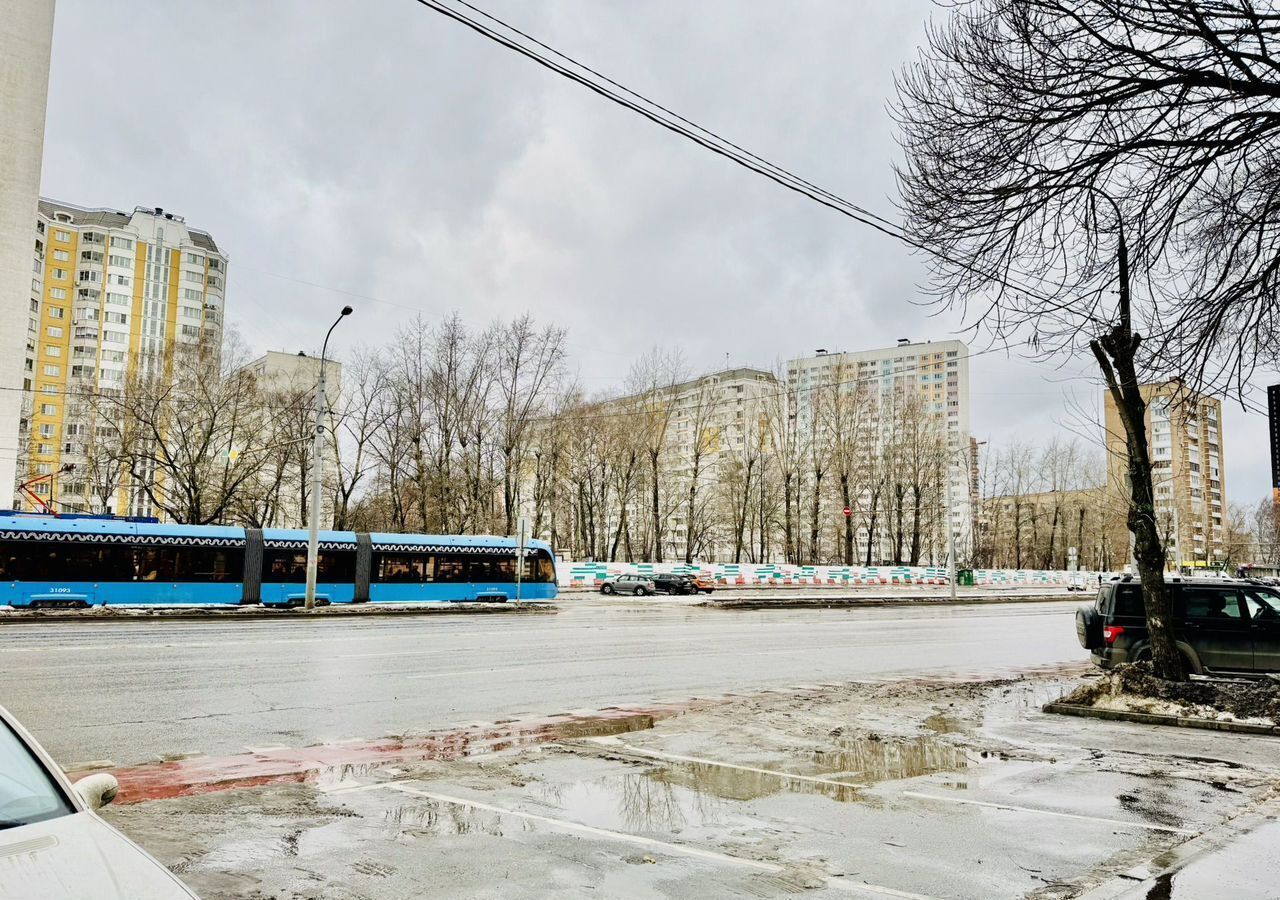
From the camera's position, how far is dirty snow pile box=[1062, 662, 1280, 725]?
1059 cm

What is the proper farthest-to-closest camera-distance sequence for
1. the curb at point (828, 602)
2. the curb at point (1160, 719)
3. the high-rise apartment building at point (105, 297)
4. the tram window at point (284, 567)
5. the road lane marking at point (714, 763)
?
1. the high-rise apartment building at point (105, 297)
2. the curb at point (828, 602)
3. the tram window at point (284, 567)
4. the curb at point (1160, 719)
5. the road lane marking at point (714, 763)

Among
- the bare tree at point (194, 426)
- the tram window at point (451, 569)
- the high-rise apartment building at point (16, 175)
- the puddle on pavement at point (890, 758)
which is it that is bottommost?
the puddle on pavement at point (890, 758)

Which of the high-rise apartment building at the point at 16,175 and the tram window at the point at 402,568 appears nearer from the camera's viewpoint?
the tram window at the point at 402,568

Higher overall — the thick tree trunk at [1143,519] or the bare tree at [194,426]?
the bare tree at [194,426]

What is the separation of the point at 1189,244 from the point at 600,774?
28.8 feet

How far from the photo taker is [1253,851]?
218 inches

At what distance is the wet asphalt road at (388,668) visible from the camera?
32.3 ft

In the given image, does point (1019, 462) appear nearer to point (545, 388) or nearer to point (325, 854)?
point (545, 388)

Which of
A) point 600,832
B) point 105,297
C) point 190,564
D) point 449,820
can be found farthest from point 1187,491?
point 105,297

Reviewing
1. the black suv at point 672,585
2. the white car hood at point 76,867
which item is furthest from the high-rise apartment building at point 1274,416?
the black suv at point 672,585

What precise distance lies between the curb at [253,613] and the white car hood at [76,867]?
24.7 metres

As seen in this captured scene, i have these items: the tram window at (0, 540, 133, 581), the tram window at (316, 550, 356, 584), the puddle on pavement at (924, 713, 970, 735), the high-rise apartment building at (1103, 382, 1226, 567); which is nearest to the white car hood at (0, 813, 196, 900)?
the puddle on pavement at (924, 713, 970, 735)

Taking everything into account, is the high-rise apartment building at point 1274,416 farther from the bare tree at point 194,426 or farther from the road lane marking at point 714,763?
the bare tree at point 194,426

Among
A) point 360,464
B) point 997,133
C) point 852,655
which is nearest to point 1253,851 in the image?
point 997,133
